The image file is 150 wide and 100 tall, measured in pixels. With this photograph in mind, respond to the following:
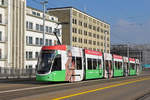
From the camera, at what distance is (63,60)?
22.1 metres

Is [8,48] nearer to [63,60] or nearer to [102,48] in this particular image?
[63,60]

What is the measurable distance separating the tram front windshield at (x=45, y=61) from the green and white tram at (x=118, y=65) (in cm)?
1535

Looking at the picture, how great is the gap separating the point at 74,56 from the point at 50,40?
45.2 m

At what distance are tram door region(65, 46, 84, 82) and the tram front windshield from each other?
72.0 inches

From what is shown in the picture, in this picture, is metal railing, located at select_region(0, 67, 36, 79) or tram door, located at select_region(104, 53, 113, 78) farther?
metal railing, located at select_region(0, 67, 36, 79)

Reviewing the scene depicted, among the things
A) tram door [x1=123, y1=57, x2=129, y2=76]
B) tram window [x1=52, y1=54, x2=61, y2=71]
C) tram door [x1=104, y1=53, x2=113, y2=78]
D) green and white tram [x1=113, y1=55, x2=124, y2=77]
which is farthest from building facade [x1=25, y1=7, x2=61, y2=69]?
tram window [x1=52, y1=54, x2=61, y2=71]

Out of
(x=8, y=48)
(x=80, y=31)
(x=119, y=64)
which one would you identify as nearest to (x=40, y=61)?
(x=119, y=64)

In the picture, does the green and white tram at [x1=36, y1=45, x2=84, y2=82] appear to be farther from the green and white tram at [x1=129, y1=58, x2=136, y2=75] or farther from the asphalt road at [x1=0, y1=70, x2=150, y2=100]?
the green and white tram at [x1=129, y1=58, x2=136, y2=75]

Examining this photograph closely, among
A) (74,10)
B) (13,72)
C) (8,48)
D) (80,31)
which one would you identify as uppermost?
(74,10)

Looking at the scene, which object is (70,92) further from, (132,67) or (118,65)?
(132,67)

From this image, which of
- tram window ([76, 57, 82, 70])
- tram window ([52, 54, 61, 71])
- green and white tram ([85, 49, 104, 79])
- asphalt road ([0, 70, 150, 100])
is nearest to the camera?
asphalt road ([0, 70, 150, 100])

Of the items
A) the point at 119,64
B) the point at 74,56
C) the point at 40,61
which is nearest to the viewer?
the point at 40,61

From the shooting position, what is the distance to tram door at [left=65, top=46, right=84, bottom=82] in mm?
22828

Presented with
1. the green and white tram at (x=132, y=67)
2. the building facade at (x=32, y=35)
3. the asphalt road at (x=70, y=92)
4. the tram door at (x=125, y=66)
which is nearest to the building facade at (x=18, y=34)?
the building facade at (x=32, y=35)
